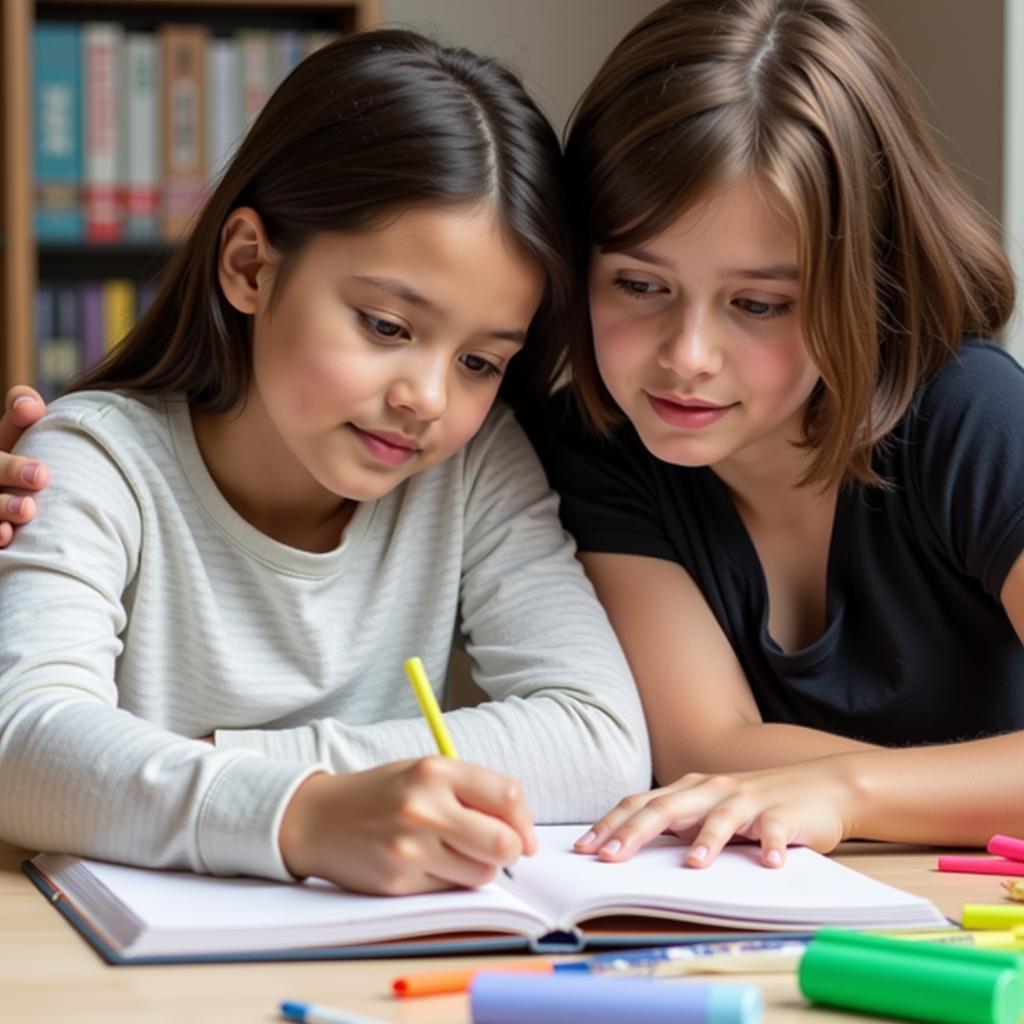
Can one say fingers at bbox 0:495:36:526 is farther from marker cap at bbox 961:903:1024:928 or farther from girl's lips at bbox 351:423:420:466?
marker cap at bbox 961:903:1024:928

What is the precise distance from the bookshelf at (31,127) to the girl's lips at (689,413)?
63.0 inches

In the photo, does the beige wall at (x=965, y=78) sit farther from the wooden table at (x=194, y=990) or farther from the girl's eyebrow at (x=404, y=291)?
the wooden table at (x=194, y=990)

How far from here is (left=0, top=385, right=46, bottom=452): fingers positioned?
1224 millimetres

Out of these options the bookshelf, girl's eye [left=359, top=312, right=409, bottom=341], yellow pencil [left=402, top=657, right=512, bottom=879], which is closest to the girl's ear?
girl's eye [left=359, top=312, right=409, bottom=341]

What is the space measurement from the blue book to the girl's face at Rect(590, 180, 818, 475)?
1.72 m

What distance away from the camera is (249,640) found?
4.03ft

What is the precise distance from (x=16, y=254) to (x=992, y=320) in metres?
1.80

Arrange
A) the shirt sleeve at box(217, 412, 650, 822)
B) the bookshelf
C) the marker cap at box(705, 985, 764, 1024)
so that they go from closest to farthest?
the marker cap at box(705, 985, 764, 1024) → the shirt sleeve at box(217, 412, 650, 822) → the bookshelf

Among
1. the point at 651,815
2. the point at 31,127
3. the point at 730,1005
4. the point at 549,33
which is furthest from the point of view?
the point at 549,33

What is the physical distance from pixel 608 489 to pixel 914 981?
73 centimetres

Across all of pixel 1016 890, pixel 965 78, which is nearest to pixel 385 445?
pixel 1016 890

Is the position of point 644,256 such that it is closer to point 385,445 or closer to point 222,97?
point 385,445

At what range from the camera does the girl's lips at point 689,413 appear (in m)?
1.20

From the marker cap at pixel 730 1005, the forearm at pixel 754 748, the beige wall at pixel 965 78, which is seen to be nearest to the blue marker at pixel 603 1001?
the marker cap at pixel 730 1005
